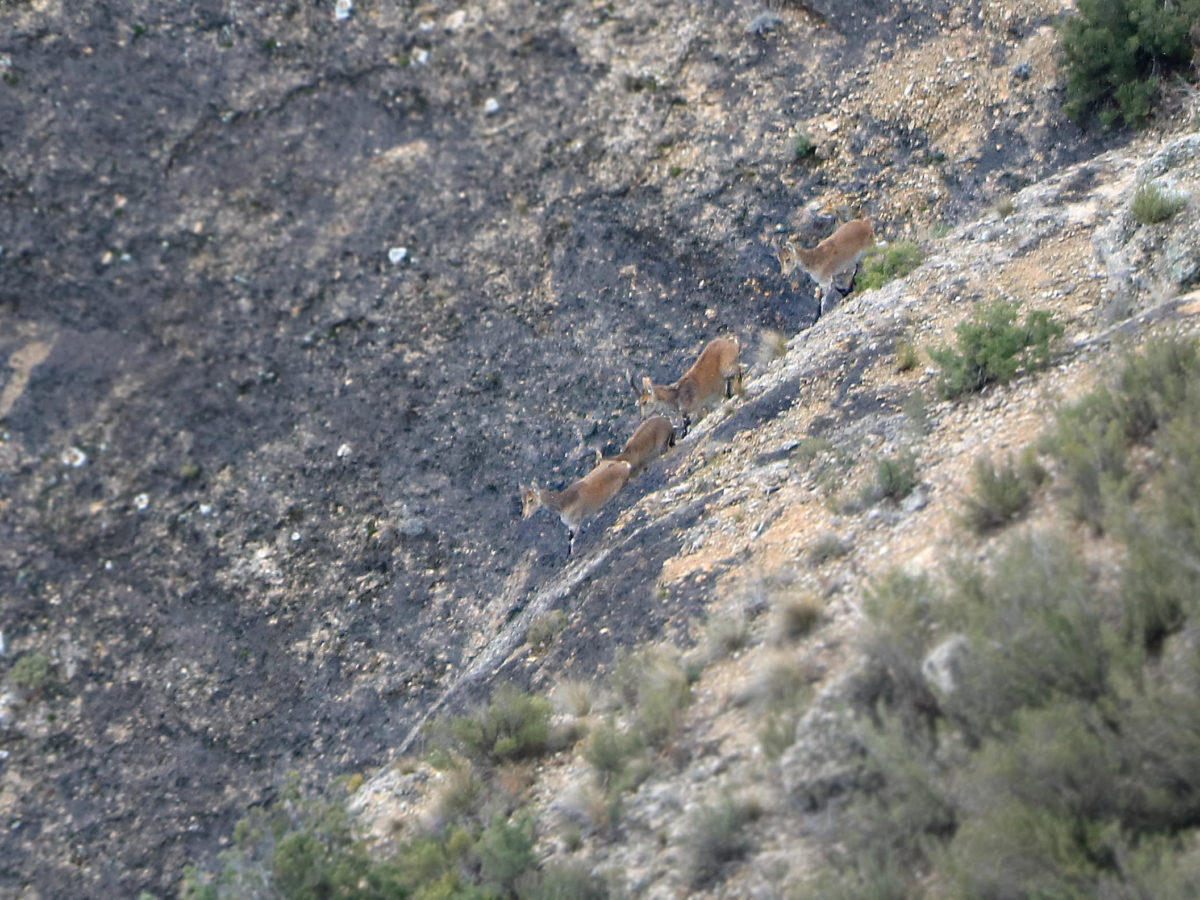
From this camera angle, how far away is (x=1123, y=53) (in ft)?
39.7

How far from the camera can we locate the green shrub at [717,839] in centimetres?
545

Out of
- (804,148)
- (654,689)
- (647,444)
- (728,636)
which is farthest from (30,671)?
(804,148)

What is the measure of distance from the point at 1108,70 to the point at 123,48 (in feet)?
39.5

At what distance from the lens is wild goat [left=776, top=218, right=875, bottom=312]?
12203 mm

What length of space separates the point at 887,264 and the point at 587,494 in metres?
4.32

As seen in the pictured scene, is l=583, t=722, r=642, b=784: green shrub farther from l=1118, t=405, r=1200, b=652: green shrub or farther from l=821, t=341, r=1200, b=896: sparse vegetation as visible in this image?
l=1118, t=405, r=1200, b=652: green shrub

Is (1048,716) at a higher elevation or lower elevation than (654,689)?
lower

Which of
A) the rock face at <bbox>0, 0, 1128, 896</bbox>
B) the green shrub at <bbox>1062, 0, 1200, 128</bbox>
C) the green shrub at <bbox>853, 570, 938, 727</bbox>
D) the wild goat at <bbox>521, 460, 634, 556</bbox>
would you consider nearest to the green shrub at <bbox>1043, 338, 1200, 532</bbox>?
the green shrub at <bbox>853, 570, 938, 727</bbox>

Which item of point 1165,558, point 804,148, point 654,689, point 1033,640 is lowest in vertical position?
point 1165,558

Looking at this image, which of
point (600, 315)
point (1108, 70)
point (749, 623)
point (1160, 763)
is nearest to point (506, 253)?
point (600, 315)

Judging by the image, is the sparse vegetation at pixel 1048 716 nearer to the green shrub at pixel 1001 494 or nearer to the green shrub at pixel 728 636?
the green shrub at pixel 1001 494

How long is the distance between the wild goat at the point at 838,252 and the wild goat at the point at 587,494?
333 centimetres

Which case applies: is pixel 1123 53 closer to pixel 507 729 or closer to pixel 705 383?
pixel 705 383

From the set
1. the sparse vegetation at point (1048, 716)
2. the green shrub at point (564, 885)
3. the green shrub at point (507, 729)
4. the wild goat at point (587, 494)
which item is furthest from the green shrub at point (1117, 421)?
the wild goat at point (587, 494)
